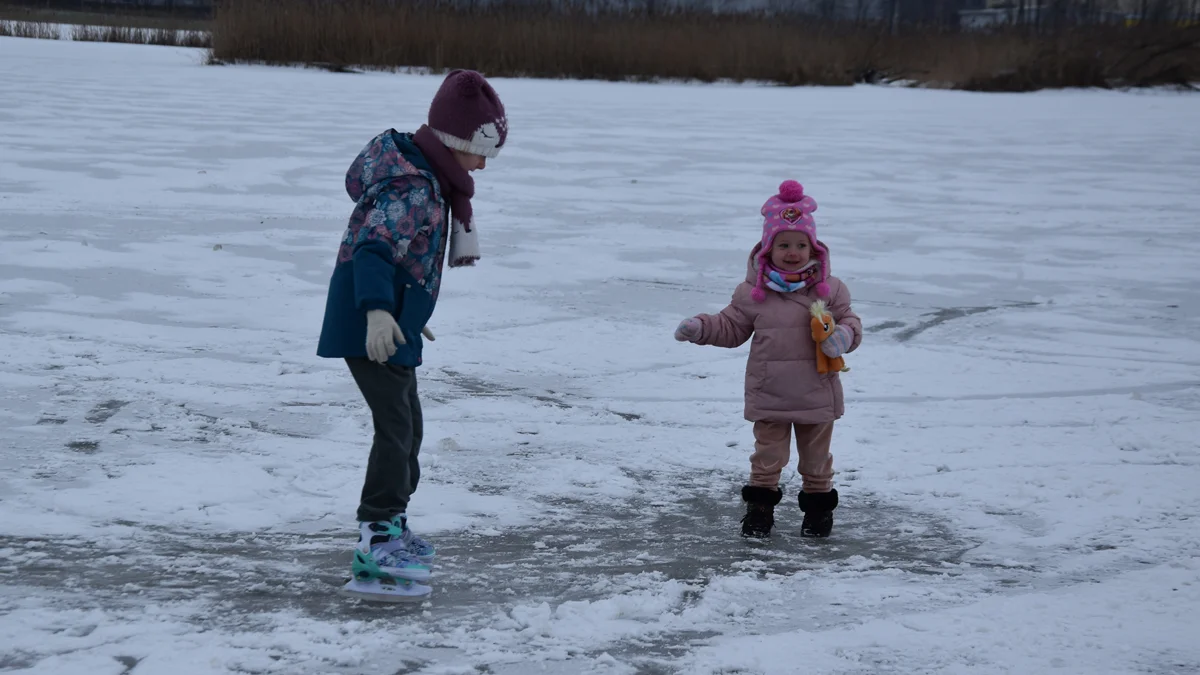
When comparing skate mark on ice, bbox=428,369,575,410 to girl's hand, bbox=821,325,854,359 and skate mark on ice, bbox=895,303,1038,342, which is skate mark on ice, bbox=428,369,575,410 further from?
skate mark on ice, bbox=895,303,1038,342

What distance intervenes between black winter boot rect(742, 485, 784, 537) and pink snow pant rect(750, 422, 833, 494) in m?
0.02

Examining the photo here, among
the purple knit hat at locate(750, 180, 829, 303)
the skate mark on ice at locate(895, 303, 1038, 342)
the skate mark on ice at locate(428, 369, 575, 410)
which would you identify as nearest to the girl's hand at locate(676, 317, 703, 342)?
the purple knit hat at locate(750, 180, 829, 303)

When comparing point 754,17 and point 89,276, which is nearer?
point 89,276

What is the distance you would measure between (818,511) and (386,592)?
1099 millimetres

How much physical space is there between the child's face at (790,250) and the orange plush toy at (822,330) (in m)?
0.11

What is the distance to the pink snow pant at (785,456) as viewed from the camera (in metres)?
3.23

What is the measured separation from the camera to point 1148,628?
2.69 metres

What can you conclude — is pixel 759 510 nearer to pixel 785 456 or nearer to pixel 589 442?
Result: pixel 785 456

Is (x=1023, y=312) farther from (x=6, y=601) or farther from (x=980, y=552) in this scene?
(x=6, y=601)

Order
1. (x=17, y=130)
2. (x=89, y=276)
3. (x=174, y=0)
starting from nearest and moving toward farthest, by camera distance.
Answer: (x=89, y=276)
(x=17, y=130)
(x=174, y=0)

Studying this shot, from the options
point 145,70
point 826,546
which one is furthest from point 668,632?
point 145,70

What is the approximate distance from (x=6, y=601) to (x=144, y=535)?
0.42 meters

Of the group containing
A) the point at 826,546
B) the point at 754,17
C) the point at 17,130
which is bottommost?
the point at 826,546

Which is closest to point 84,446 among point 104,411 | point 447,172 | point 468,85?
point 104,411
